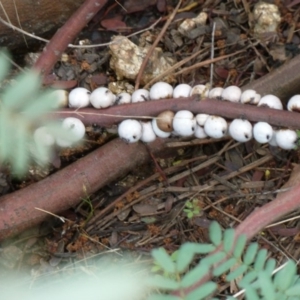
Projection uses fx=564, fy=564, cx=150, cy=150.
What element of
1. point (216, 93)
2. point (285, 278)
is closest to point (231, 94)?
point (216, 93)

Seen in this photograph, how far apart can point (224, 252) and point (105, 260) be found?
2.43ft

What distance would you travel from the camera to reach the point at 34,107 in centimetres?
103

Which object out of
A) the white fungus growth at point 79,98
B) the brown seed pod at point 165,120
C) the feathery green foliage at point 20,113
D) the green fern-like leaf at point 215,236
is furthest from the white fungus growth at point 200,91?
the feathery green foliage at point 20,113

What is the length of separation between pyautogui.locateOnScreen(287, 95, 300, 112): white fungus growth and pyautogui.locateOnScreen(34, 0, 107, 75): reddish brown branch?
28.0 inches

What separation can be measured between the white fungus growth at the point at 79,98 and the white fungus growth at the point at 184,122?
0.31 meters

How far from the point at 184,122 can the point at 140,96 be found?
0.67 ft

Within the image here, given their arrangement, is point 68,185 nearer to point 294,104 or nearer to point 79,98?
point 79,98

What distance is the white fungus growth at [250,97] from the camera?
1855mm

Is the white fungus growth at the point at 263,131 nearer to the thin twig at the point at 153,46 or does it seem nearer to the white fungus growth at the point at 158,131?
the white fungus growth at the point at 158,131

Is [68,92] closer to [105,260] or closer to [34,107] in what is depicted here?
[105,260]

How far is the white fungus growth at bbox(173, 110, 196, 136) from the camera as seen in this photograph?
1810mm

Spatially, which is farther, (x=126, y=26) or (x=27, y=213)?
(x=126, y=26)

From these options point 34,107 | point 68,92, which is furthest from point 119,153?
point 34,107

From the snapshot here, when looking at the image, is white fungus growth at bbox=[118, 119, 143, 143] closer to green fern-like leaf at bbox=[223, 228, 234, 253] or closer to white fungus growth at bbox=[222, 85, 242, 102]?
white fungus growth at bbox=[222, 85, 242, 102]
